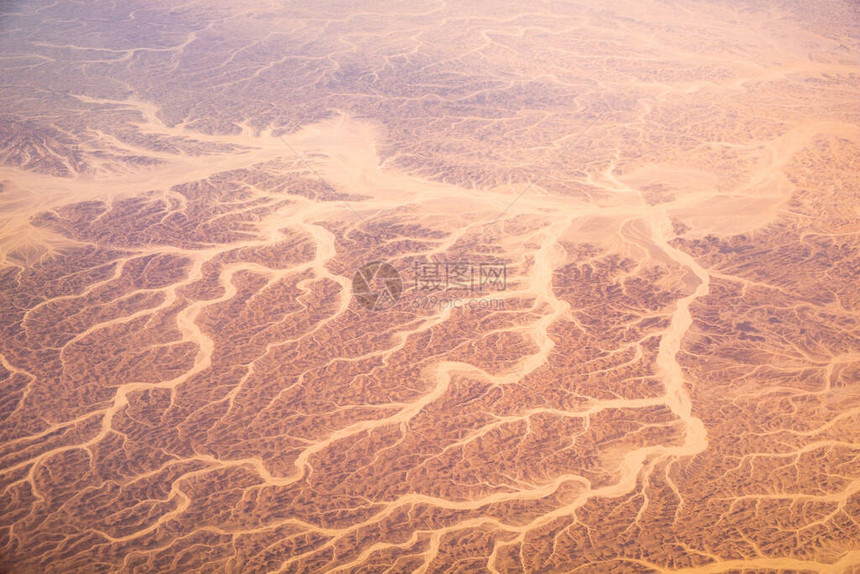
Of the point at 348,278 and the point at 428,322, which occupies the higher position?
the point at 348,278

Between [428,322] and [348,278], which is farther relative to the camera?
[348,278]

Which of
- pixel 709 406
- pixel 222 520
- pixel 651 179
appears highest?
pixel 651 179

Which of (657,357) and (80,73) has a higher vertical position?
(80,73)

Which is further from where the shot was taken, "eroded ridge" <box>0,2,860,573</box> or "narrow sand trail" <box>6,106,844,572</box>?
"narrow sand trail" <box>6,106,844,572</box>

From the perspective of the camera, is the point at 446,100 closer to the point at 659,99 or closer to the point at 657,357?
the point at 659,99

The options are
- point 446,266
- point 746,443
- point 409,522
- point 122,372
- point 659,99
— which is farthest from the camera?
point 659,99

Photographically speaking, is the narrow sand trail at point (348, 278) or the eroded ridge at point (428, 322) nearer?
the eroded ridge at point (428, 322)

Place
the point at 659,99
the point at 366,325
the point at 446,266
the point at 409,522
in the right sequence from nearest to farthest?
the point at 409,522 → the point at 366,325 → the point at 446,266 → the point at 659,99

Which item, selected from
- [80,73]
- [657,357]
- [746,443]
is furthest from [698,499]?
[80,73]
